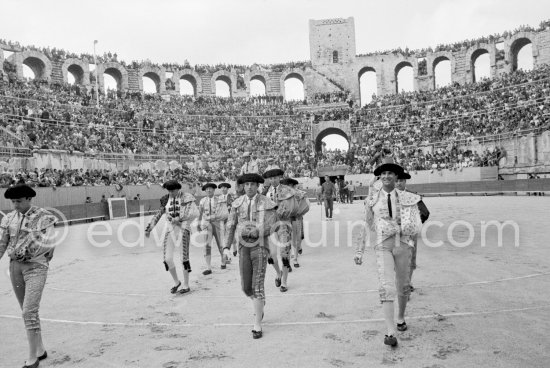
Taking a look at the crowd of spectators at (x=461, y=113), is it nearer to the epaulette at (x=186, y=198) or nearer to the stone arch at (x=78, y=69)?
the stone arch at (x=78, y=69)

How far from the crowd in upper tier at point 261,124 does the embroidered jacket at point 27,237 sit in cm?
2200

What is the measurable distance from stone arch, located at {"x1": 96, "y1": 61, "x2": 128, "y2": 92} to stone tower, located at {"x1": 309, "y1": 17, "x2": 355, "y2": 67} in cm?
1873

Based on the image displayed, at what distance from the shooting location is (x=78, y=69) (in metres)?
41.8

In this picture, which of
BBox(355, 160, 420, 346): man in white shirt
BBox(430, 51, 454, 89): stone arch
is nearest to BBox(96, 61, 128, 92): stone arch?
BBox(430, 51, 454, 89): stone arch

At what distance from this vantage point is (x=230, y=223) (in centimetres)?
573

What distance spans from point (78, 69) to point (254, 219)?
4113 centimetres

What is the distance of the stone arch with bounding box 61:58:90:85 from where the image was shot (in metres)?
40.4

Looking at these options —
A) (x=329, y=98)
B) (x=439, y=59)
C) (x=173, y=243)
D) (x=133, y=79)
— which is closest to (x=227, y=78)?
(x=133, y=79)

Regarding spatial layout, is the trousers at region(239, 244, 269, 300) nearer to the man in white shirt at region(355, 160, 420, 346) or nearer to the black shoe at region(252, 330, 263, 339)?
the black shoe at region(252, 330, 263, 339)

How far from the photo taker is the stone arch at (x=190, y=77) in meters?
46.0

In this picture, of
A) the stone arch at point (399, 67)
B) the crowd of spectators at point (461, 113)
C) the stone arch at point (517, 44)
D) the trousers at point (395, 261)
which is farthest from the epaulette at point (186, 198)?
the stone arch at point (399, 67)

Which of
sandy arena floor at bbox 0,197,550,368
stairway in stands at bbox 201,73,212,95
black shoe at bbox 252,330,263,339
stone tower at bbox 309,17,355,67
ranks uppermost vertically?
stone tower at bbox 309,17,355,67

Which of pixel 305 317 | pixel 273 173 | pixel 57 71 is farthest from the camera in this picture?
Result: pixel 57 71

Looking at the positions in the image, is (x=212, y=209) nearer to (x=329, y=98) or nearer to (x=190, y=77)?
(x=329, y=98)
